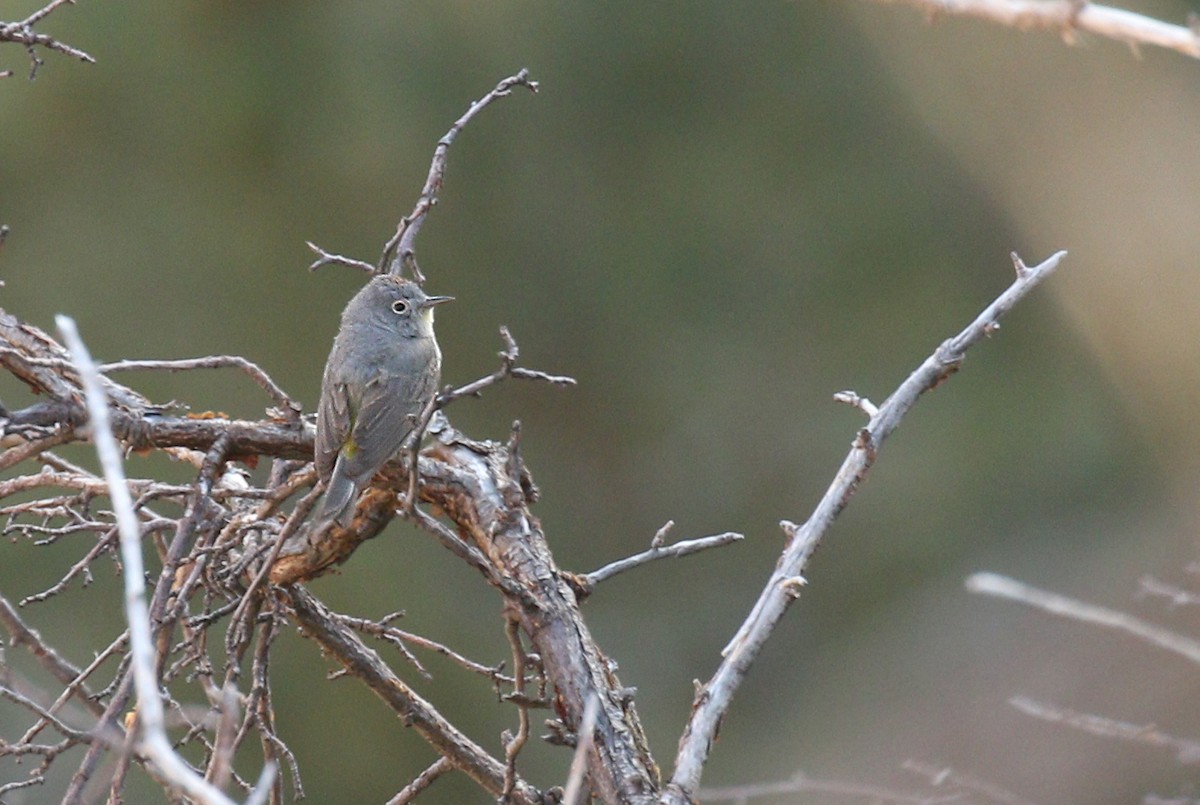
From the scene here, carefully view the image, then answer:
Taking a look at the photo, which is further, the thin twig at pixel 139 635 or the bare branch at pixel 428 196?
the bare branch at pixel 428 196

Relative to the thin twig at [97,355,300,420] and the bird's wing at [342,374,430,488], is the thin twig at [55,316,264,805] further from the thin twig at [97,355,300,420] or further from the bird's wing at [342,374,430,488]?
the bird's wing at [342,374,430,488]

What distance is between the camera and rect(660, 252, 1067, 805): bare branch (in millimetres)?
2074

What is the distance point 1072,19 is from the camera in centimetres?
111

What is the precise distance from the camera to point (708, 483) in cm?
900

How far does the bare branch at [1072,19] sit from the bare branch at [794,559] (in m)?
1.03

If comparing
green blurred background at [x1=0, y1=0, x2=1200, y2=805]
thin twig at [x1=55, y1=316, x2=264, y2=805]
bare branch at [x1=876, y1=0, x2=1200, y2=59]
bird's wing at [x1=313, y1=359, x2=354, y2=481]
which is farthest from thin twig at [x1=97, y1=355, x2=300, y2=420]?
green blurred background at [x1=0, y1=0, x2=1200, y2=805]

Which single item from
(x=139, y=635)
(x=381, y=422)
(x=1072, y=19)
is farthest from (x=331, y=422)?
(x=1072, y=19)

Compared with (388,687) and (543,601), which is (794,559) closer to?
(543,601)

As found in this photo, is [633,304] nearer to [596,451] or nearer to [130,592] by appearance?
[596,451]

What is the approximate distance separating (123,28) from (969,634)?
6334 millimetres

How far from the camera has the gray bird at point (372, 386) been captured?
2467 mm

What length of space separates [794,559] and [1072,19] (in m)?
1.18

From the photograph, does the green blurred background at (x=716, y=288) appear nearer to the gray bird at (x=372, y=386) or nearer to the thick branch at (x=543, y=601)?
the gray bird at (x=372, y=386)

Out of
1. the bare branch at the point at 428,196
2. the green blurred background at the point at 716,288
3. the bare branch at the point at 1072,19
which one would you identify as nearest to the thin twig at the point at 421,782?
the bare branch at the point at 428,196
